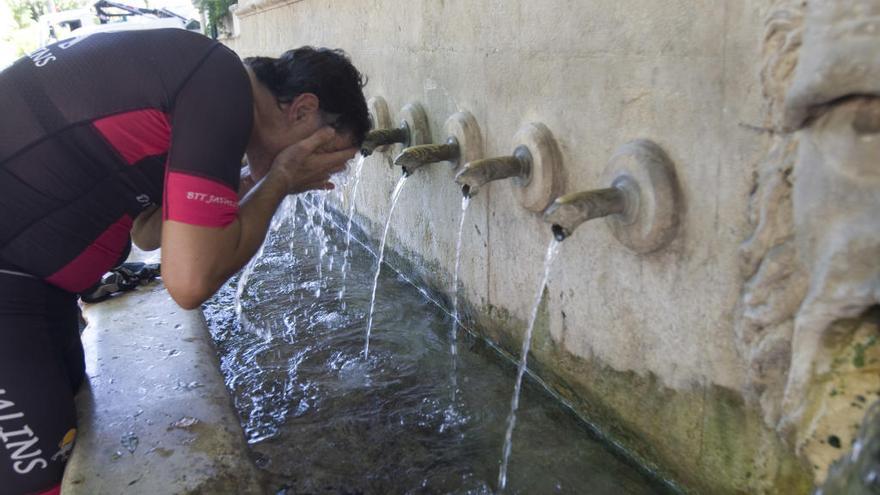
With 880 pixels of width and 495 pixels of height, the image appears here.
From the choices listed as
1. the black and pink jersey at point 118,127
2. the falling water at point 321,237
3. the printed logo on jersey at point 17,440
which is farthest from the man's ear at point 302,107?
the falling water at point 321,237

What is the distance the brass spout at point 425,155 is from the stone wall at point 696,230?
0.18 metres

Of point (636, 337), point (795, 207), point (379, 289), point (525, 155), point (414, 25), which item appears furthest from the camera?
point (379, 289)

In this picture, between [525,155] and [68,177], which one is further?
[525,155]

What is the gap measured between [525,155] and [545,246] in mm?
417

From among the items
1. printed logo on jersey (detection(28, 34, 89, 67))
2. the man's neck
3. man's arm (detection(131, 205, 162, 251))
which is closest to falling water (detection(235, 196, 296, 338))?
the man's neck

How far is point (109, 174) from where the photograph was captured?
202cm

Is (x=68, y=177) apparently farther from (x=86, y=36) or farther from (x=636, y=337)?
(x=636, y=337)

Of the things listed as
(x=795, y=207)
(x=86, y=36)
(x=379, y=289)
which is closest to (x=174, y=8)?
(x=379, y=289)

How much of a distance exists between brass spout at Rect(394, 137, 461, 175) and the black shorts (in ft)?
5.42

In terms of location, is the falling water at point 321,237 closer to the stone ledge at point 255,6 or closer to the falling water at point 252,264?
the falling water at point 252,264

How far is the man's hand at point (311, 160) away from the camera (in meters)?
2.29

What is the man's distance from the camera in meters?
1.90

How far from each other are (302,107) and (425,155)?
1138mm

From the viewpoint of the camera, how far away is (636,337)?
2389 millimetres
